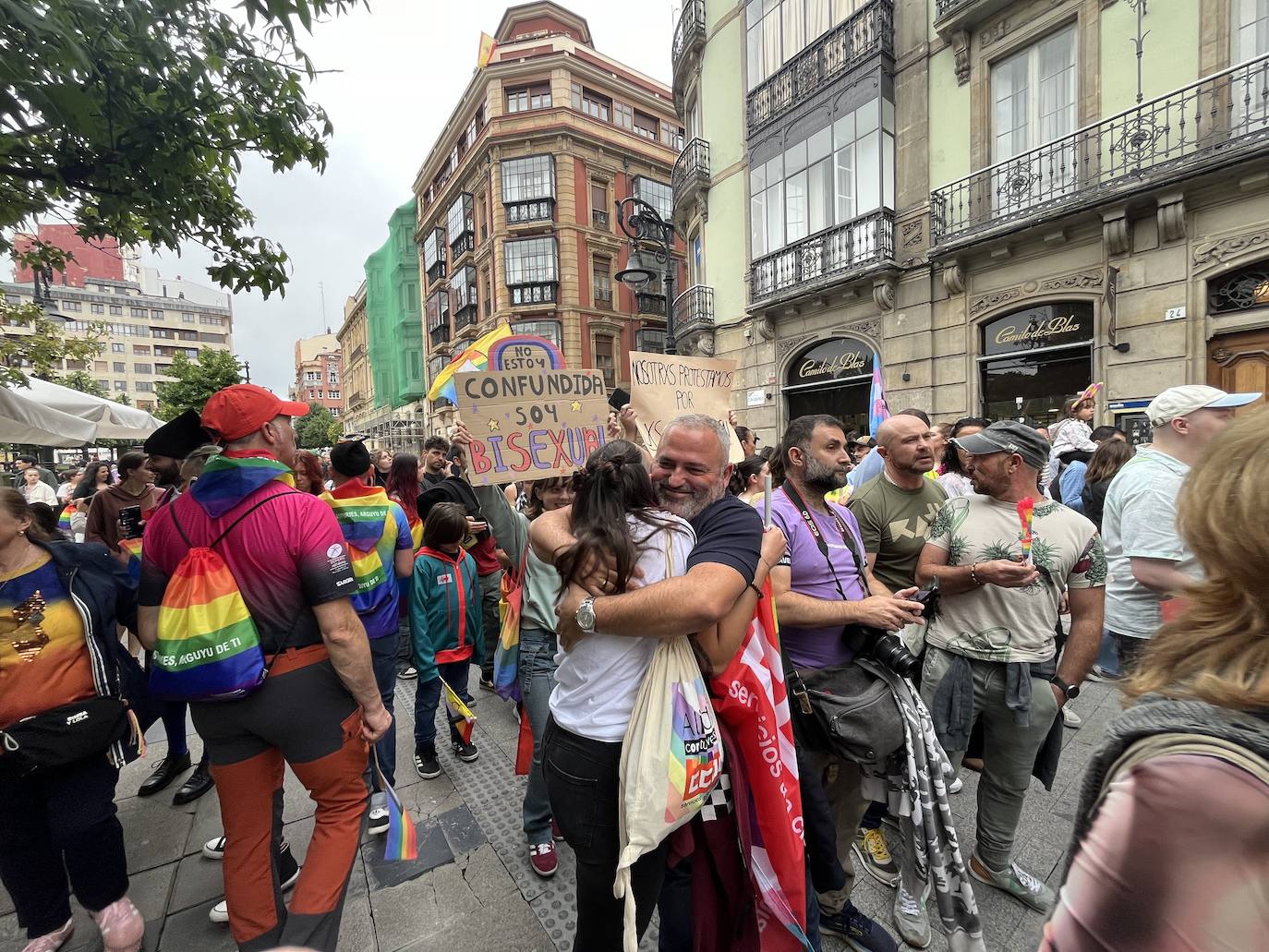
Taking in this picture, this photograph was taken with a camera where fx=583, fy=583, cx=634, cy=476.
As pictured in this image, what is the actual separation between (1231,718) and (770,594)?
4.50ft

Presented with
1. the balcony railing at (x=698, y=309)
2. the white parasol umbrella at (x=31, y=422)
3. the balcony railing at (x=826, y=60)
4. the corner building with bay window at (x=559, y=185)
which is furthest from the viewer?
the corner building with bay window at (x=559, y=185)

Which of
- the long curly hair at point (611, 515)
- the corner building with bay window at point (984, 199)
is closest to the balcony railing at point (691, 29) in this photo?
the corner building with bay window at point (984, 199)

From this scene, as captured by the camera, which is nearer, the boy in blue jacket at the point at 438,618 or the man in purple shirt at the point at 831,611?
the man in purple shirt at the point at 831,611

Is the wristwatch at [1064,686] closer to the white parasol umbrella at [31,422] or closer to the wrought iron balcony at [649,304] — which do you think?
the white parasol umbrella at [31,422]

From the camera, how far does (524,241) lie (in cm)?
3050

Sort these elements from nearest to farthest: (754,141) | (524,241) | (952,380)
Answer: (952,380) → (754,141) → (524,241)

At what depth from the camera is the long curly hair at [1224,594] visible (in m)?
0.78

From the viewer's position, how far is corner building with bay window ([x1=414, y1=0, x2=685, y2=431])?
1189 inches

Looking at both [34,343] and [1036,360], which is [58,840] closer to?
[34,343]

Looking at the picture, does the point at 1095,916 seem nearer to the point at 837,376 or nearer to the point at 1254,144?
the point at 1254,144

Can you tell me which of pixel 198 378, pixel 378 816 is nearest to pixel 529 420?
pixel 378 816

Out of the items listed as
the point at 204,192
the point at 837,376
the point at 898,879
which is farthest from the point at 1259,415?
the point at 837,376

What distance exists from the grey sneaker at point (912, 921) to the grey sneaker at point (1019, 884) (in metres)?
0.41

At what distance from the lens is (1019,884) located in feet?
8.46
